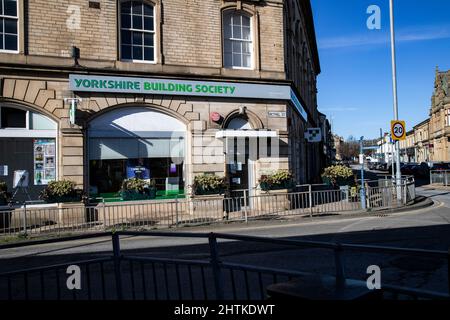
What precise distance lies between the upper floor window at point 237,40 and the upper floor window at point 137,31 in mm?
3088

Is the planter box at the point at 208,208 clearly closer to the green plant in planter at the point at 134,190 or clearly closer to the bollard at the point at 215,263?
the green plant in planter at the point at 134,190

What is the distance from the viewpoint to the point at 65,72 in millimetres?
14461

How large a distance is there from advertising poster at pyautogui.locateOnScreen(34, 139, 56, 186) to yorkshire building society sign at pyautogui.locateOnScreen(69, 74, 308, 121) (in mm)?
2145

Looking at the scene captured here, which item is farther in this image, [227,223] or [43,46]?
[43,46]

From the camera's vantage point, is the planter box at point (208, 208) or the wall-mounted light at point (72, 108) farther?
the wall-mounted light at point (72, 108)

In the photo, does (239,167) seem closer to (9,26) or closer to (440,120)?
(9,26)

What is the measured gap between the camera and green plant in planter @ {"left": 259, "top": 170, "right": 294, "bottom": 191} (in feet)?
51.6

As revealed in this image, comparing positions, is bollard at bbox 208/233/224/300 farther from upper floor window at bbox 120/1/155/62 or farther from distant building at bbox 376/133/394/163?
distant building at bbox 376/133/394/163

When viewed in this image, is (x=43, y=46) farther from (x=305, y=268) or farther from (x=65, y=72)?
(x=305, y=268)

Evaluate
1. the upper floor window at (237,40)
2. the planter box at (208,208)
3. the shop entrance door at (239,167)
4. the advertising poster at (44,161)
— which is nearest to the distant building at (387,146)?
the shop entrance door at (239,167)

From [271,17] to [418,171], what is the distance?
30807mm

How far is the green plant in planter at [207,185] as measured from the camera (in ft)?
49.3

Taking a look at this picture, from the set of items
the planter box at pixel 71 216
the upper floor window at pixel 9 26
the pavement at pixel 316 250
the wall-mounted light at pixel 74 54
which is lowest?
the pavement at pixel 316 250
